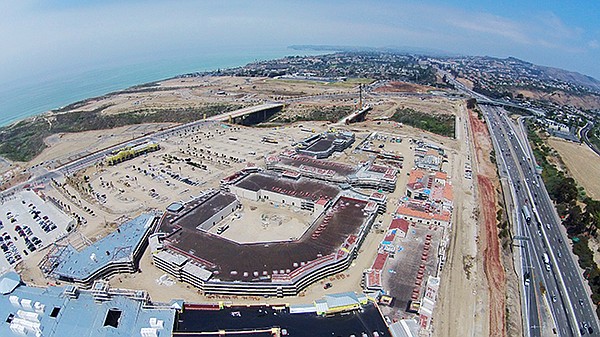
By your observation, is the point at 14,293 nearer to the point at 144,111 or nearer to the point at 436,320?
the point at 436,320

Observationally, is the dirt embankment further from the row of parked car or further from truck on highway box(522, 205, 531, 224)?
the row of parked car

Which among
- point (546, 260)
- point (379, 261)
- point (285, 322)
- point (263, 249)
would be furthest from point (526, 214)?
point (285, 322)

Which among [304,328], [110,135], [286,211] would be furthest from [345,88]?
[304,328]

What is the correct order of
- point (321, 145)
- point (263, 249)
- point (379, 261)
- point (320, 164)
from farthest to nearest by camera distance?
point (321, 145), point (320, 164), point (263, 249), point (379, 261)

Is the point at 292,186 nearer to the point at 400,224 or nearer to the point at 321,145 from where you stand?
the point at 400,224

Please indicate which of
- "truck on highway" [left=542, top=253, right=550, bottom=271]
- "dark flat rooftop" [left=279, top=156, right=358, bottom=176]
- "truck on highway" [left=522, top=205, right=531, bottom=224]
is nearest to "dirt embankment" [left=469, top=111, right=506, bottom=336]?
"truck on highway" [left=522, top=205, right=531, bottom=224]

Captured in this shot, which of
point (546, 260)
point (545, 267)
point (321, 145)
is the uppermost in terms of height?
point (321, 145)
